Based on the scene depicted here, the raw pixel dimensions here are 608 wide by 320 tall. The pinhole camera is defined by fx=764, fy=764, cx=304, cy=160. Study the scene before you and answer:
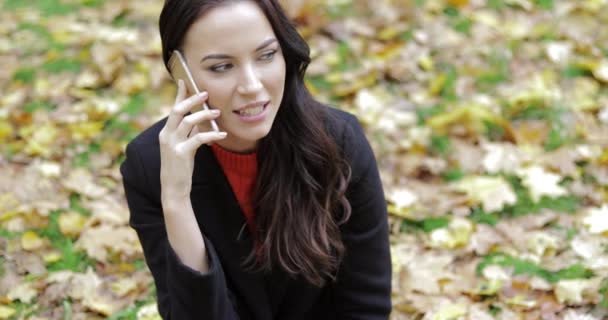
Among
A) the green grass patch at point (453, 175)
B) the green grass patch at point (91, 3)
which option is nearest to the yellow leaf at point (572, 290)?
the green grass patch at point (453, 175)

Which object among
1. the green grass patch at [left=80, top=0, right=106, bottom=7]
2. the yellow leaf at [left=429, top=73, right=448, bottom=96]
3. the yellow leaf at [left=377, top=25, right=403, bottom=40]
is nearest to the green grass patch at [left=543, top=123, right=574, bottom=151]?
the yellow leaf at [left=429, top=73, right=448, bottom=96]

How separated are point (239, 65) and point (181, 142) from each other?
0.75ft

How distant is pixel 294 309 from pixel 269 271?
0.64 feet

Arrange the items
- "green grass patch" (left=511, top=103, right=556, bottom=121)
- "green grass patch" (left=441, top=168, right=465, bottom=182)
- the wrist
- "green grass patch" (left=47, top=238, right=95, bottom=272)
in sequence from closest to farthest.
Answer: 1. the wrist
2. "green grass patch" (left=47, top=238, right=95, bottom=272)
3. "green grass patch" (left=441, top=168, right=465, bottom=182)
4. "green grass patch" (left=511, top=103, right=556, bottom=121)

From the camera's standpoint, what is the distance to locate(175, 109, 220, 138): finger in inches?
70.8

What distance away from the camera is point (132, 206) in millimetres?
2098

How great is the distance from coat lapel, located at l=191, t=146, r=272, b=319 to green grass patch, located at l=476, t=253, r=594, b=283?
95 cm

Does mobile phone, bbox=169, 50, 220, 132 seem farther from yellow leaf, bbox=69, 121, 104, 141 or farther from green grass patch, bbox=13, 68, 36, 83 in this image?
green grass patch, bbox=13, 68, 36, 83

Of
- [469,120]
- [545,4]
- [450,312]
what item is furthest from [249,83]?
[545,4]

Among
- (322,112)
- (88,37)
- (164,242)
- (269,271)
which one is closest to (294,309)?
(269,271)

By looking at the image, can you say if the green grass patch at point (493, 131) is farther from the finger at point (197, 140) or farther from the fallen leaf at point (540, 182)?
the finger at point (197, 140)

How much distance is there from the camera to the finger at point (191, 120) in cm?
180

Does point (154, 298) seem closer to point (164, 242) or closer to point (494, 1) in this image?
point (164, 242)

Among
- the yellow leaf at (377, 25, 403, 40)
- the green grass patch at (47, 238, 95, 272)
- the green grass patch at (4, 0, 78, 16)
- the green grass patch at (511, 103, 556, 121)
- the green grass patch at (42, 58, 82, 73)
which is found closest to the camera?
the green grass patch at (47, 238, 95, 272)
